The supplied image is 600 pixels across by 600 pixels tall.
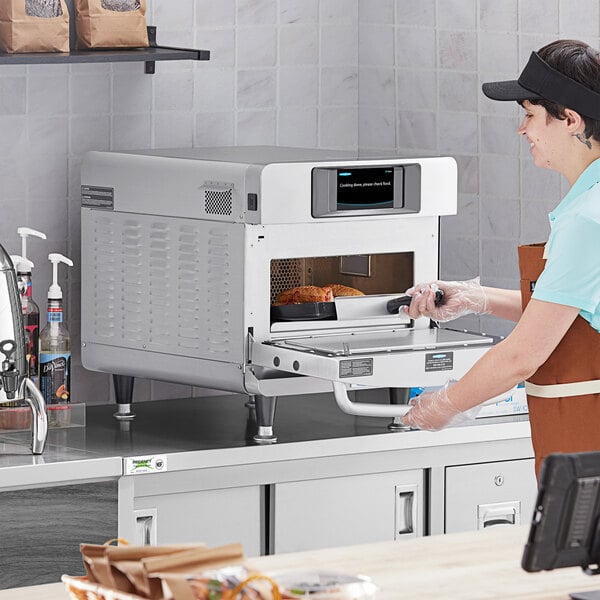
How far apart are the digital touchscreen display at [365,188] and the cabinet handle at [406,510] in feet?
2.09

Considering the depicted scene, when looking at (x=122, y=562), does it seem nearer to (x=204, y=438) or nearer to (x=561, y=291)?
(x=561, y=291)

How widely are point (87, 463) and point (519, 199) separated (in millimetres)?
1290

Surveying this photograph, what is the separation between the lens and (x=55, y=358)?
330 centimetres

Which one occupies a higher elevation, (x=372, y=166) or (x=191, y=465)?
(x=372, y=166)

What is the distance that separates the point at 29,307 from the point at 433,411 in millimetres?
1115

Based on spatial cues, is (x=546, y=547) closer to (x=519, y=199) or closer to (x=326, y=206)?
(x=326, y=206)

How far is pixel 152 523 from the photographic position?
10.0 feet

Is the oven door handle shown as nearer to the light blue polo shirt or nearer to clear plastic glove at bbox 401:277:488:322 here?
clear plastic glove at bbox 401:277:488:322

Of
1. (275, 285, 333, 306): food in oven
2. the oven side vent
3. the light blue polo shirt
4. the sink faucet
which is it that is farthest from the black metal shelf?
the light blue polo shirt

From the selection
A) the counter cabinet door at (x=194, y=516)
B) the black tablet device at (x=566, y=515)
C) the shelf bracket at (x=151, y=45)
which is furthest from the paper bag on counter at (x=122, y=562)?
the shelf bracket at (x=151, y=45)

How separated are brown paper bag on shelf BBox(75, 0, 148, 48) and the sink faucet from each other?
69 cm

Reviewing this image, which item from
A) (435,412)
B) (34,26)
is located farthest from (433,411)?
(34,26)

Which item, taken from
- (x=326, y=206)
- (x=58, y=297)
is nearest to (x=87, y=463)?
(x=58, y=297)

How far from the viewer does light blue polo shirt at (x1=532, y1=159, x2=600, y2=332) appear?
2309 mm
